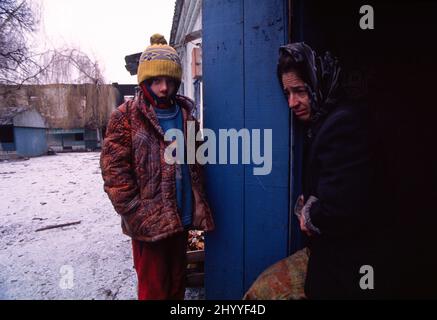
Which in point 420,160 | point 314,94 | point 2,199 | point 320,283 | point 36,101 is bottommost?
point 2,199

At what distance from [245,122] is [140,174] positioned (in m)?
0.81

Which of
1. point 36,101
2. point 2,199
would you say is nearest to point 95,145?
point 36,101

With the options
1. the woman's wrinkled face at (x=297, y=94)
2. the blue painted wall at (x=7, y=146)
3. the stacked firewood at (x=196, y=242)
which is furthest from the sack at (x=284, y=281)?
the blue painted wall at (x=7, y=146)

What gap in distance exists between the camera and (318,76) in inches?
51.8

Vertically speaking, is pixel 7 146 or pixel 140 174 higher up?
pixel 140 174

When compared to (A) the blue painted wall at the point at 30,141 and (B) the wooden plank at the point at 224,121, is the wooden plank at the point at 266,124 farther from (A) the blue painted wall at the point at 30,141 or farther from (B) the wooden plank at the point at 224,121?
(A) the blue painted wall at the point at 30,141

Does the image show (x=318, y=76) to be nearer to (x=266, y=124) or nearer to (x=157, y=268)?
(x=266, y=124)

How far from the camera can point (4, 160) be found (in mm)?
16109

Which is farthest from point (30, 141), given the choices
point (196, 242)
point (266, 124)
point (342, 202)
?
point (342, 202)

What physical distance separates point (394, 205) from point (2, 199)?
8088mm

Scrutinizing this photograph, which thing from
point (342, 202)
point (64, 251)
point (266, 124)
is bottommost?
point (64, 251)

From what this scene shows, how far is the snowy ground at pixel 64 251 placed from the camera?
2.62 meters
